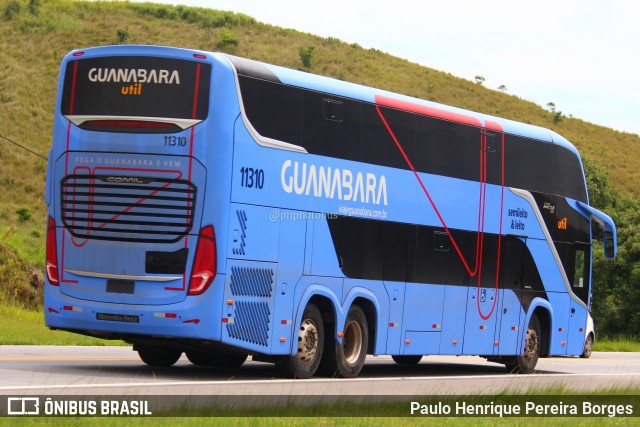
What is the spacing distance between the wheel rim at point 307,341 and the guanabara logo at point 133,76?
389cm

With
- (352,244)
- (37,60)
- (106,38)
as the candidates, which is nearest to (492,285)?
(352,244)

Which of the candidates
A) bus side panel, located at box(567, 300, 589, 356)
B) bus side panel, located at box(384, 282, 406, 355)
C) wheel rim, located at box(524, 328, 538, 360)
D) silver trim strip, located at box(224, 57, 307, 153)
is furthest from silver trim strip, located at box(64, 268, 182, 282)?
bus side panel, located at box(567, 300, 589, 356)

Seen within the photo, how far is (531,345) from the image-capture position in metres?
24.2

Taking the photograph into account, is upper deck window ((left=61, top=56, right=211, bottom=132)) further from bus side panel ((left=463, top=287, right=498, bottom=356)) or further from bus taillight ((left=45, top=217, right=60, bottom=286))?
bus side panel ((left=463, top=287, right=498, bottom=356))

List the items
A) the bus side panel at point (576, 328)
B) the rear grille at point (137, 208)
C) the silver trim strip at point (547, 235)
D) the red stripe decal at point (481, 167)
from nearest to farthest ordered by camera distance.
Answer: the rear grille at point (137, 208) → the red stripe decal at point (481, 167) → the silver trim strip at point (547, 235) → the bus side panel at point (576, 328)

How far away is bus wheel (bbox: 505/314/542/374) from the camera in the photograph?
23.9 metres

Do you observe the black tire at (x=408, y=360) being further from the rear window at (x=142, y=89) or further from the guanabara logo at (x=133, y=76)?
the guanabara logo at (x=133, y=76)

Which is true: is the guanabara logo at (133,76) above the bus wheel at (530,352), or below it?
above

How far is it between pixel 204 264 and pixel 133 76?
104 inches

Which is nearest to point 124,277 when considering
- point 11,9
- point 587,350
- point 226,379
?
point 226,379

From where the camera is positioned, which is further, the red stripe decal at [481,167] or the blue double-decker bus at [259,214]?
the red stripe decal at [481,167]

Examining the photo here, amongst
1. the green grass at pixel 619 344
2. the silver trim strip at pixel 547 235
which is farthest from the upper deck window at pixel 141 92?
the green grass at pixel 619 344

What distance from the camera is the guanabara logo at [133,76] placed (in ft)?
54.6

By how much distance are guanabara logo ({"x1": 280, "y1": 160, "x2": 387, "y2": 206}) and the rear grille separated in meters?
1.72
